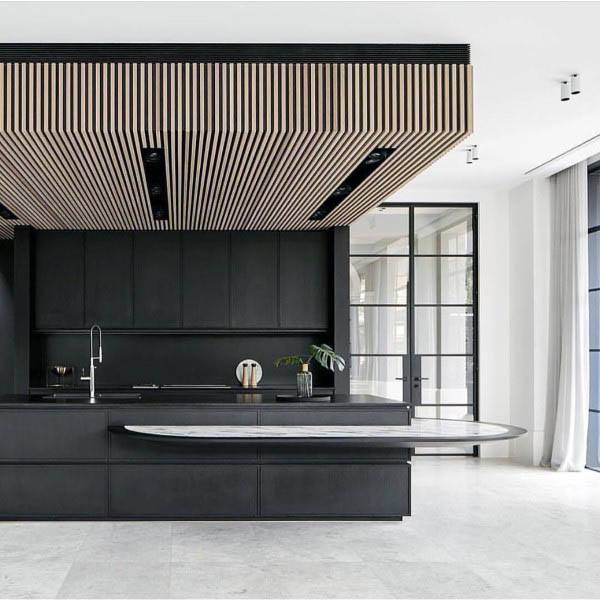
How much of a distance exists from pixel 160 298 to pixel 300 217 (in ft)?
6.63

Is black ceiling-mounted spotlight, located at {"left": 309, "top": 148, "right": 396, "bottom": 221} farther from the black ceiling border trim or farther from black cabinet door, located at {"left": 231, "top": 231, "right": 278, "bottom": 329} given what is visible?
black cabinet door, located at {"left": 231, "top": 231, "right": 278, "bottom": 329}

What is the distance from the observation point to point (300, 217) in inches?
344

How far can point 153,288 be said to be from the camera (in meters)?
9.77

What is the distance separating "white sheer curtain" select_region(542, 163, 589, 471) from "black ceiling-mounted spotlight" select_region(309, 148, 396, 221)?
8.90ft

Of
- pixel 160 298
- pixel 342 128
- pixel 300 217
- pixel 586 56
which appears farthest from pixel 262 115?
pixel 160 298

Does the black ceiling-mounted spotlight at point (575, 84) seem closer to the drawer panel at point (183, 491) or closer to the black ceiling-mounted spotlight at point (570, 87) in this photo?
the black ceiling-mounted spotlight at point (570, 87)

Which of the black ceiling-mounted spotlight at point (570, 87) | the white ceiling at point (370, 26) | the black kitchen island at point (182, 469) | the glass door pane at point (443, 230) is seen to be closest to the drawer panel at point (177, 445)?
the black kitchen island at point (182, 469)

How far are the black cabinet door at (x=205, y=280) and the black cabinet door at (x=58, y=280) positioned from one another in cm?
118

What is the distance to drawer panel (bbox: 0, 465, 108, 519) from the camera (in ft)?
21.2

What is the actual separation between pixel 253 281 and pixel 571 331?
345cm

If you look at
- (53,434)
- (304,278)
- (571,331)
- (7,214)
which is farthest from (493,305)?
(53,434)

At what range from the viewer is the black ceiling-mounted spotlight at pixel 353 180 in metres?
5.94

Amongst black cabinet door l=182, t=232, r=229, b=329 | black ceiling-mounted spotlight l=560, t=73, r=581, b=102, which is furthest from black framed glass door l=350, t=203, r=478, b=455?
black ceiling-mounted spotlight l=560, t=73, r=581, b=102

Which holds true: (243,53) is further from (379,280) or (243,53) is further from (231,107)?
(379,280)
